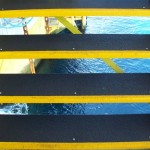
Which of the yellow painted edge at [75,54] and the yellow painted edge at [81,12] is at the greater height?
the yellow painted edge at [81,12]

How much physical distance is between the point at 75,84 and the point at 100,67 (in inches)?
372

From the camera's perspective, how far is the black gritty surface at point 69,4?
2758 mm

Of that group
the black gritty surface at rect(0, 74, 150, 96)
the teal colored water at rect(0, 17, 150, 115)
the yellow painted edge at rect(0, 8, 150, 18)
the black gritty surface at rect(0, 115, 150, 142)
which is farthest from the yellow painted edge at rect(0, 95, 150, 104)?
the teal colored water at rect(0, 17, 150, 115)

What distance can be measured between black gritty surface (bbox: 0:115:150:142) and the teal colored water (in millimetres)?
6636

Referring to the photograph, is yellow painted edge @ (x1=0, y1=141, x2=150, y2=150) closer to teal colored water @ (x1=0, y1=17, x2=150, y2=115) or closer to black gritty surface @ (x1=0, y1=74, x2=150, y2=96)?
black gritty surface @ (x1=0, y1=74, x2=150, y2=96)

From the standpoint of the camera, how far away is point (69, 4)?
279 centimetres

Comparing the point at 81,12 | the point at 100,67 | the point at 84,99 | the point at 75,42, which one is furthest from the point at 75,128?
the point at 100,67

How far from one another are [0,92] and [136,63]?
1001cm

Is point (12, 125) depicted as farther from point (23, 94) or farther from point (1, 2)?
point (1, 2)

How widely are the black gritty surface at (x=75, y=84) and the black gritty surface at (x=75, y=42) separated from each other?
0.29 metres

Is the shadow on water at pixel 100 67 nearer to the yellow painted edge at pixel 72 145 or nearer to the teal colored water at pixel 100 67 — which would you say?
the teal colored water at pixel 100 67

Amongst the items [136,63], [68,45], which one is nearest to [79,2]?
[68,45]

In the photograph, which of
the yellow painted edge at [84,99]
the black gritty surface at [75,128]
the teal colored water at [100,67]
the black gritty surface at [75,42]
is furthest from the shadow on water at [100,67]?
the yellow painted edge at [84,99]

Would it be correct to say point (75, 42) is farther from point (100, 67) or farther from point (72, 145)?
point (100, 67)
